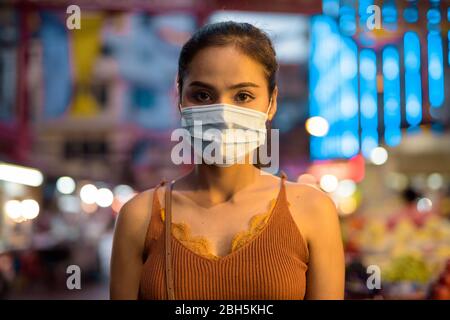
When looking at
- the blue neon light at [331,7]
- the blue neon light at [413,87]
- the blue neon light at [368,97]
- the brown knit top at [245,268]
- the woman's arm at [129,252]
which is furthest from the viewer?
the blue neon light at [368,97]

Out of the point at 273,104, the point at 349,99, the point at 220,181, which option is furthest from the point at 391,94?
the point at 220,181

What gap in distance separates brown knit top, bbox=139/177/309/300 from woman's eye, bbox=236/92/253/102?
0.26m

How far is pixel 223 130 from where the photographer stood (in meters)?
1.46

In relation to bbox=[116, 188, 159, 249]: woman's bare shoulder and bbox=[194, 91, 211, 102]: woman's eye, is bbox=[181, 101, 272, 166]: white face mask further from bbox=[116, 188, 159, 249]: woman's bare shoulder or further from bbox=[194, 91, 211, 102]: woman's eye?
bbox=[116, 188, 159, 249]: woman's bare shoulder

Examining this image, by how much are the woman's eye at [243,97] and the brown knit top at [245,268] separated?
263 millimetres

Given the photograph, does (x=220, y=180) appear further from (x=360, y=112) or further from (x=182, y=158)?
Answer: (x=360, y=112)

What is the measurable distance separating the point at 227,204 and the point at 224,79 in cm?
31

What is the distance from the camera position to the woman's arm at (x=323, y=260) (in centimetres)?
139

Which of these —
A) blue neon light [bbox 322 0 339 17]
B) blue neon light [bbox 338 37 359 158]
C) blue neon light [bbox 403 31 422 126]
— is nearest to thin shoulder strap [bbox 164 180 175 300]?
blue neon light [bbox 322 0 339 17]

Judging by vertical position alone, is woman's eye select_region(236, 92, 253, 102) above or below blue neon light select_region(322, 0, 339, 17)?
below

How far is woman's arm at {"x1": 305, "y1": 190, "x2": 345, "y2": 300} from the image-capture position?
1394 millimetres

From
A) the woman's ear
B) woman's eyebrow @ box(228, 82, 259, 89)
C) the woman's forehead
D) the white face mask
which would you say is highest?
the woman's forehead

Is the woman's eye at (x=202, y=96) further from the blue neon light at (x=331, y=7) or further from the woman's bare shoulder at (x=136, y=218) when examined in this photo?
the blue neon light at (x=331, y=7)

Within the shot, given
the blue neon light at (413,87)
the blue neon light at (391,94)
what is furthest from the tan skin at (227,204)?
the blue neon light at (413,87)
